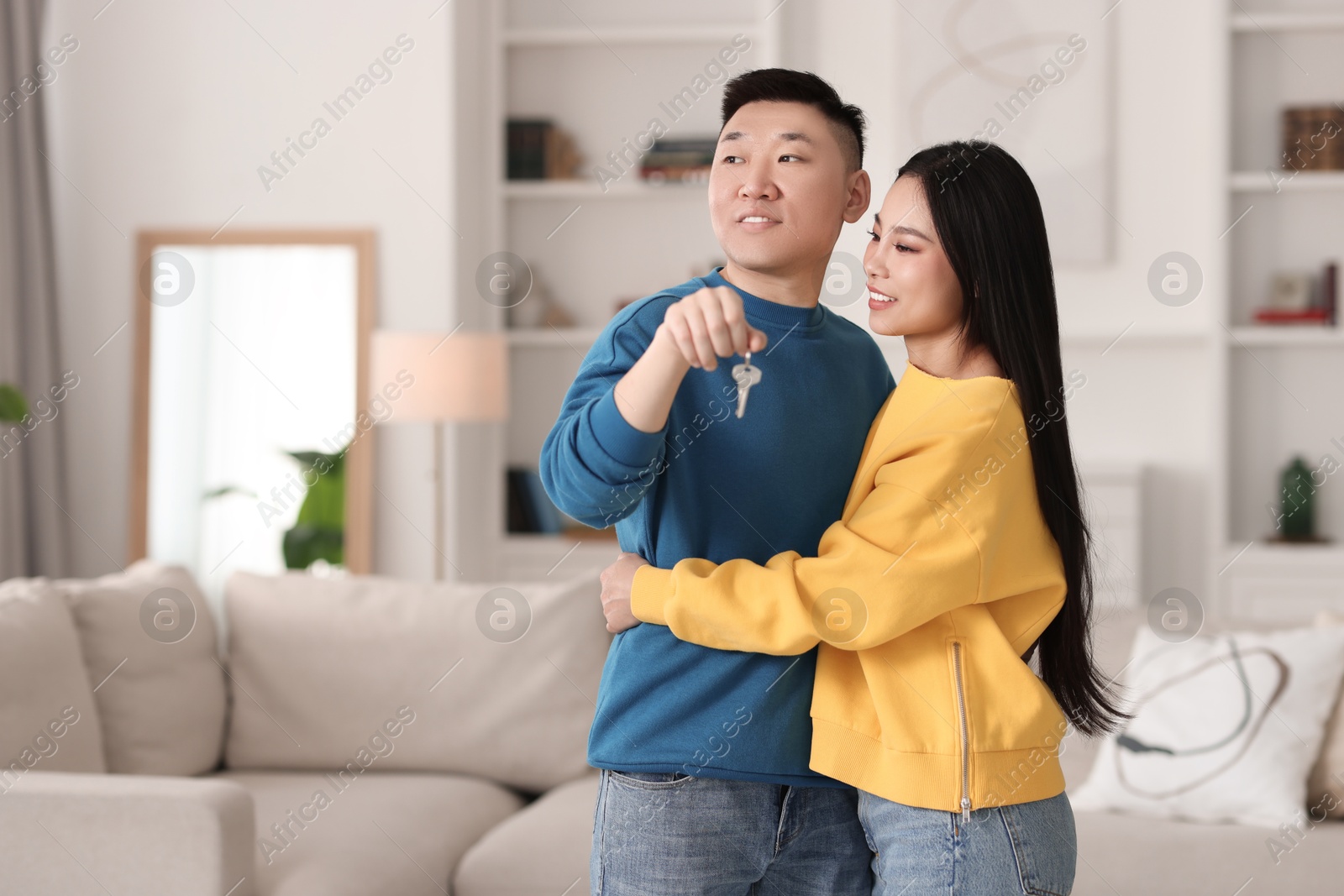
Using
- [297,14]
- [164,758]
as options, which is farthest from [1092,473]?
[297,14]

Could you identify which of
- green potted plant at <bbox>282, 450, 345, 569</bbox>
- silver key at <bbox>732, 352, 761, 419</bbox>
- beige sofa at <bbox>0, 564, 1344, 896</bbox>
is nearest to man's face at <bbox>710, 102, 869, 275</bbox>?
silver key at <bbox>732, 352, 761, 419</bbox>

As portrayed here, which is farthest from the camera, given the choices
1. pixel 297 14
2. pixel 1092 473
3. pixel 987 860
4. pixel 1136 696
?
pixel 297 14

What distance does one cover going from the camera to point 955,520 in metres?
1.04

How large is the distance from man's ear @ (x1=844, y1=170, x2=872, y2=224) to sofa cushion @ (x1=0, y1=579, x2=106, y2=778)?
5.48 ft

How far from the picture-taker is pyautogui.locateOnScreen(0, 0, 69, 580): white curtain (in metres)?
3.98

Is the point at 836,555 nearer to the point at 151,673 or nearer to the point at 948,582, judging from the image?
the point at 948,582

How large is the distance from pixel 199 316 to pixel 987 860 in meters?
3.92

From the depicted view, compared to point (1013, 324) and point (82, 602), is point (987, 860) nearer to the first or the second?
point (1013, 324)

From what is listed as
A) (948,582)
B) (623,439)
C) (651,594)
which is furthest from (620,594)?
(948,582)

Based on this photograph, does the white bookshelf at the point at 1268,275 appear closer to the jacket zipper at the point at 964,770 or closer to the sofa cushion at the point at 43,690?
the jacket zipper at the point at 964,770

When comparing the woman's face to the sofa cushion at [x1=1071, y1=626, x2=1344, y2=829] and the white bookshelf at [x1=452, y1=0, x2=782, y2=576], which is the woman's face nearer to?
the sofa cushion at [x1=1071, y1=626, x2=1344, y2=829]

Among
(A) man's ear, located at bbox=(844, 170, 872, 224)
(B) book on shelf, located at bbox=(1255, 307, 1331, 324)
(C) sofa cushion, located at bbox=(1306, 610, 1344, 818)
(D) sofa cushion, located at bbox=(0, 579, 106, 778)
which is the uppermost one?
(B) book on shelf, located at bbox=(1255, 307, 1331, 324)

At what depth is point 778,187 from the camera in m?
1.11

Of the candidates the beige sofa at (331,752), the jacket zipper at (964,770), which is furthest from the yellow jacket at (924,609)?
the beige sofa at (331,752)
